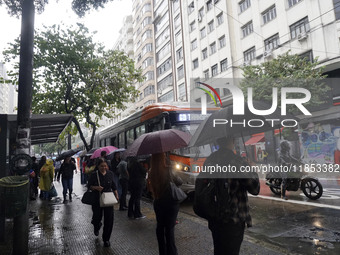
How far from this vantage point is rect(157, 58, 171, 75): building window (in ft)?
130

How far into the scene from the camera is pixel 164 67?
41.2 metres

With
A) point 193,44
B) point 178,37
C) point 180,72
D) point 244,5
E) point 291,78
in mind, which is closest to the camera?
point 291,78

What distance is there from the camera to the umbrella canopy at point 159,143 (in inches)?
161

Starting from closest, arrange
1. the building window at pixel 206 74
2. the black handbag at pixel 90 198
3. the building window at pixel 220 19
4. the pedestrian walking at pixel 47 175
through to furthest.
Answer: the black handbag at pixel 90 198, the pedestrian walking at pixel 47 175, the building window at pixel 220 19, the building window at pixel 206 74

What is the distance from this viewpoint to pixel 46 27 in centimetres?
1373

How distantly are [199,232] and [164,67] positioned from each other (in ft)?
124

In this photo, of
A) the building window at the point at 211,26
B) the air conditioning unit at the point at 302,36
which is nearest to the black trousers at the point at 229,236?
the air conditioning unit at the point at 302,36

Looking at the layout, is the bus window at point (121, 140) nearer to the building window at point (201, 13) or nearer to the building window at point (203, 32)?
the building window at point (203, 32)

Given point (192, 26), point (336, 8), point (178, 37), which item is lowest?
point (336, 8)

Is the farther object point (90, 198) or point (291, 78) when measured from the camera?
point (291, 78)

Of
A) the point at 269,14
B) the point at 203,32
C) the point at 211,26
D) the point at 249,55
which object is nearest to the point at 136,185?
→ the point at 249,55

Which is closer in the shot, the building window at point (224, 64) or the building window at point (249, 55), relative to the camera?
the building window at point (249, 55)

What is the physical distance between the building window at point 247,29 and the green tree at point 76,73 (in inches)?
537

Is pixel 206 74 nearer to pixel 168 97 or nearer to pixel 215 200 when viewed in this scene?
pixel 168 97
